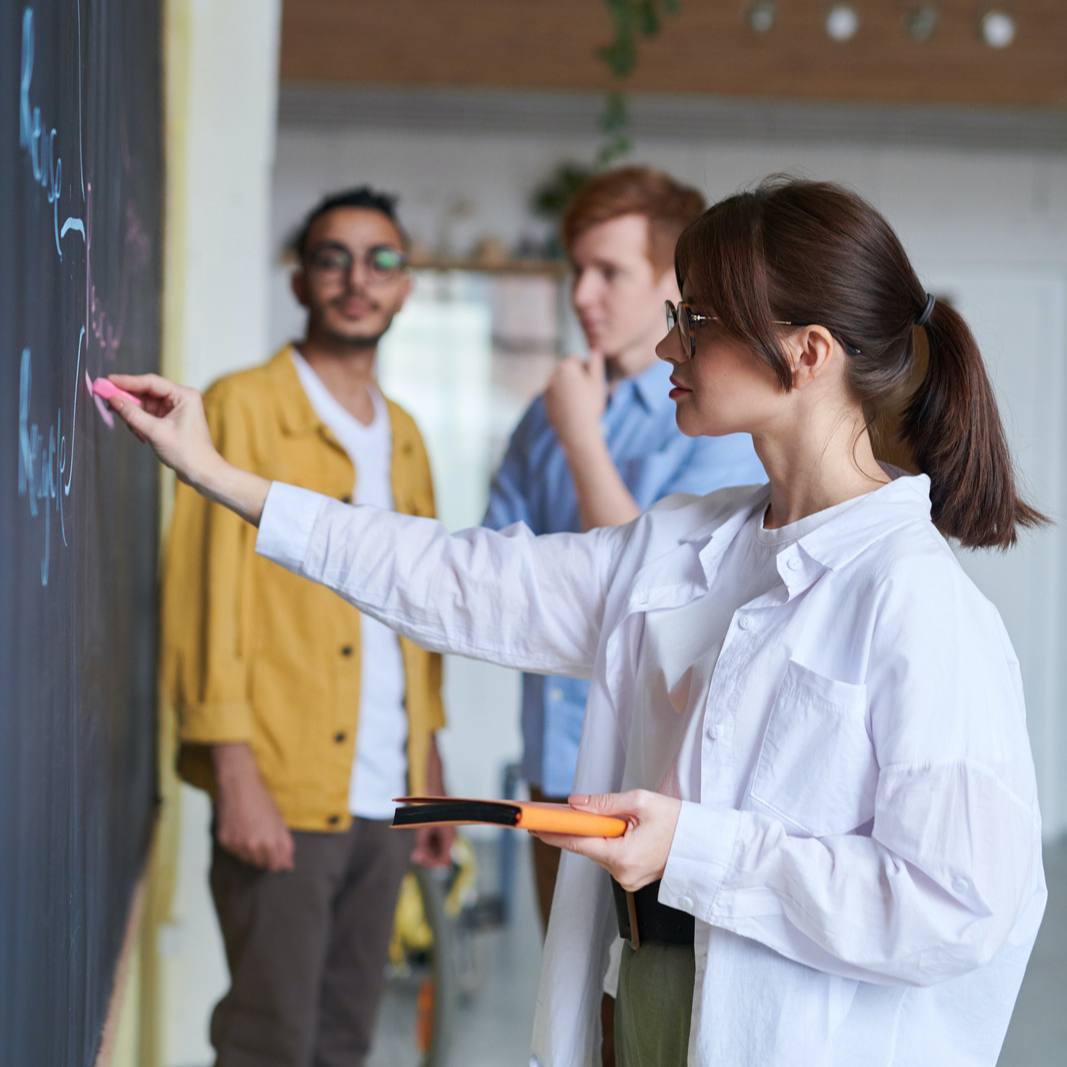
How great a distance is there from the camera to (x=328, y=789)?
5.69 ft

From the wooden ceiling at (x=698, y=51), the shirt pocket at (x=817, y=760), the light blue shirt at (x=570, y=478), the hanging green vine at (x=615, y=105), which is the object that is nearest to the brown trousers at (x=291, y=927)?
the light blue shirt at (x=570, y=478)

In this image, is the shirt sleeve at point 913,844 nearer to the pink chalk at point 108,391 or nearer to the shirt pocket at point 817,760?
the shirt pocket at point 817,760

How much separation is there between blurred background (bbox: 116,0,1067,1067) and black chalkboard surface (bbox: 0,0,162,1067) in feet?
9.93

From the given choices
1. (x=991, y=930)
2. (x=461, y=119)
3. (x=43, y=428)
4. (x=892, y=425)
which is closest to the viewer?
(x=43, y=428)

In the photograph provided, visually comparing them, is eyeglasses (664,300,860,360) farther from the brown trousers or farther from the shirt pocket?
the brown trousers

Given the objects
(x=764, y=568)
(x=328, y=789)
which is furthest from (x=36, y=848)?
(x=328, y=789)

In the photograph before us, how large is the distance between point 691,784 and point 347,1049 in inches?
47.2

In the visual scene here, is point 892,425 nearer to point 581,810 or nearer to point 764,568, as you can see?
point 764,568

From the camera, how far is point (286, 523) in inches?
46.2

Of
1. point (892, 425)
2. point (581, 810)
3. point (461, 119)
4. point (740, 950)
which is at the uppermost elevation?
point (461, 119)

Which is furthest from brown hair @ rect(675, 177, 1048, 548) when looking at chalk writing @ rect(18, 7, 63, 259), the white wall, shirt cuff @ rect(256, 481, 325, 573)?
the white wall

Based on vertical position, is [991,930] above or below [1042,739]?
above

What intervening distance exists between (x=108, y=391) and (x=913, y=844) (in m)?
0.78

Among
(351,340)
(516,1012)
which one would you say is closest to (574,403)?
(351,340)
